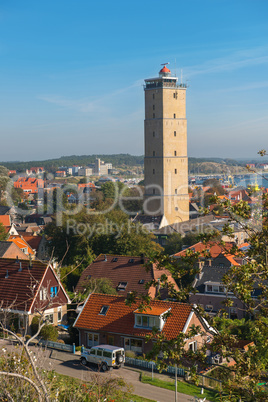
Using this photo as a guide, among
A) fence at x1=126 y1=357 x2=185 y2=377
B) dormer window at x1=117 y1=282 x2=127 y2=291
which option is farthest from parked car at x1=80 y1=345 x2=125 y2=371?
dormer window at x1=117 y1=282 x2=127 y2=291

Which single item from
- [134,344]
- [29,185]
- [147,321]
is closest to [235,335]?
[147,321]

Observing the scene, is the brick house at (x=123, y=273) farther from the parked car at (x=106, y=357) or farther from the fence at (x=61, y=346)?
the parked car at (x=106, y=357)

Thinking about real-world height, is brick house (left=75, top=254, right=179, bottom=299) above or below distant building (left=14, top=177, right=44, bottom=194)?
below

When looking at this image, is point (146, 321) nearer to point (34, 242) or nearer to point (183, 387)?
point (183, 387)

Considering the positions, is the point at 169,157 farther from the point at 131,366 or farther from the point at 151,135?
the point at 131,366

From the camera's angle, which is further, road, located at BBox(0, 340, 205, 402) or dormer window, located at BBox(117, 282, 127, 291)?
dormer window, located at BBox(117, 282, 127, 291)

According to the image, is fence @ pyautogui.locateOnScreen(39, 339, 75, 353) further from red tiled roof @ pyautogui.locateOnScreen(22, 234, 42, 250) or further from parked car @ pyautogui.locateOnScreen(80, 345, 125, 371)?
red tiled roof @ pyautogui.locateOnScreen(22, 234, 42, 250)

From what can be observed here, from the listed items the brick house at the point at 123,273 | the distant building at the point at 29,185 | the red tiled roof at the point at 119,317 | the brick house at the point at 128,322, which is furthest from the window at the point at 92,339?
the distant building at the point at 29,185
